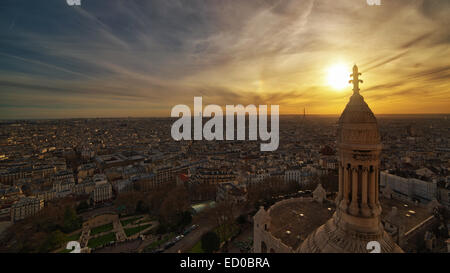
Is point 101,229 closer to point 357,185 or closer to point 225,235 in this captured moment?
point 225,235

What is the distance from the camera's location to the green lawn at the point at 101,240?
436 inches

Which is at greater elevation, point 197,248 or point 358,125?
point 358,125

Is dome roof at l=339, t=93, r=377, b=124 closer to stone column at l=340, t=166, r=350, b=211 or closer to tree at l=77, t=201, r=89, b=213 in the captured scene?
stone column at l=340, t=166, r=350, b=211

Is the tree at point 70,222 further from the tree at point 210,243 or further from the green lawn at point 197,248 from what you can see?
the tree at point 210,243

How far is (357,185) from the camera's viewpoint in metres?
2.08

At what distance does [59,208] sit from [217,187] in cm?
1068

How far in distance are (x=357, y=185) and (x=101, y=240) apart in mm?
13267

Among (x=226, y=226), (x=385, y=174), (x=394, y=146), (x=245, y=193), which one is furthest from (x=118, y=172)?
(x=394, y=146)

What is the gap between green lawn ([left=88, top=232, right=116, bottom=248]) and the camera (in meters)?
11.1

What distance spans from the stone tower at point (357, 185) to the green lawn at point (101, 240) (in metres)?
12.3

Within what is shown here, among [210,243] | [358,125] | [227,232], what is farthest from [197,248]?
[358,125]

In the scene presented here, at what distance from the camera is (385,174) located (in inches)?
623

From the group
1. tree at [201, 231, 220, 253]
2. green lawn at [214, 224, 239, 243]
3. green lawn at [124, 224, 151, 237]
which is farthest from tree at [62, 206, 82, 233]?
tree at [201, 231, 220, 253]
